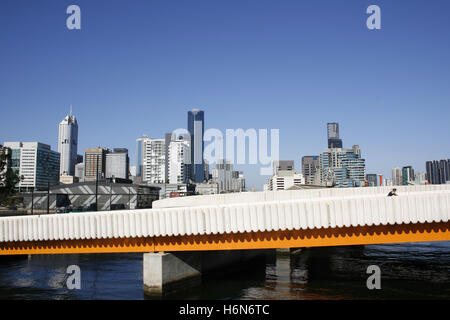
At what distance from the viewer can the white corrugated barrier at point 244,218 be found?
1594 centimetres

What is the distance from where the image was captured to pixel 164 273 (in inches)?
734

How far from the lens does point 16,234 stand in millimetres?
19938

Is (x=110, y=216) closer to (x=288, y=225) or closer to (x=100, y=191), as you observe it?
(x=288, y=225)

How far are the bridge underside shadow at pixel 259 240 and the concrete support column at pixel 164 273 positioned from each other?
2.01 feet

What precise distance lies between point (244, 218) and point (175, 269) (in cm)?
510

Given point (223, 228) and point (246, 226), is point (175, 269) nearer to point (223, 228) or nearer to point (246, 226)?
point (223, 228)

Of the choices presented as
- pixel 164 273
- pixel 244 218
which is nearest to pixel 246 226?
pixel 244 218

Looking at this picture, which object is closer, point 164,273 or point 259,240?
point 259,240

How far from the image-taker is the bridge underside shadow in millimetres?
16344

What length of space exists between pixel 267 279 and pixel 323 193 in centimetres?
925

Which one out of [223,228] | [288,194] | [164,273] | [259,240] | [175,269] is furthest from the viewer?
[288,194]

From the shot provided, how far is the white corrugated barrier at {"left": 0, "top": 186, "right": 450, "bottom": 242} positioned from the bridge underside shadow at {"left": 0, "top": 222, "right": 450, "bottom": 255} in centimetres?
63
